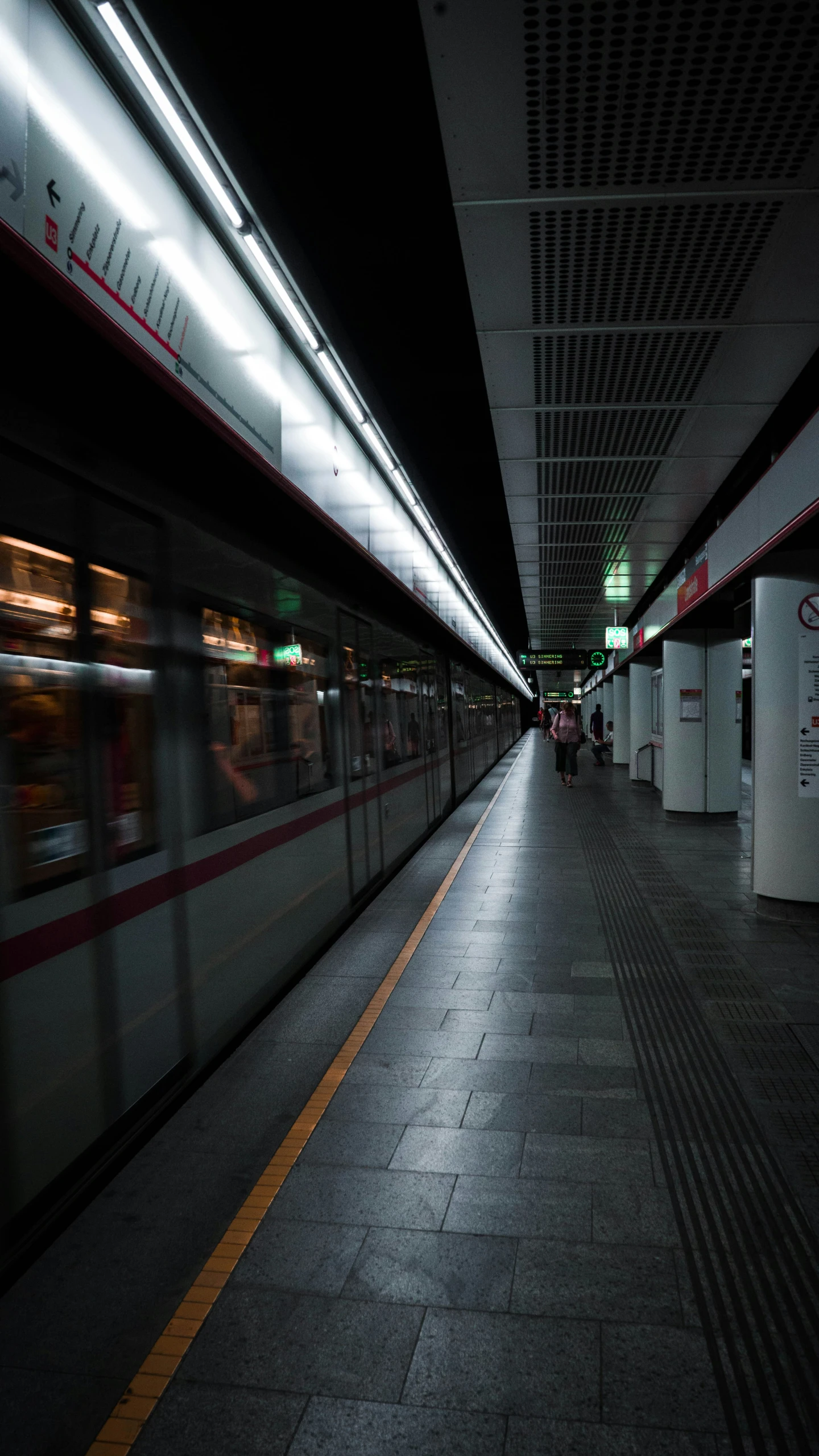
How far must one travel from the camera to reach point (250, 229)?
362 centimetres

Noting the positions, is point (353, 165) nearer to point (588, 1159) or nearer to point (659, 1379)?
point (588, 1159)

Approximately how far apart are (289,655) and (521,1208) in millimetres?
3315

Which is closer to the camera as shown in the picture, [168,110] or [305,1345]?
[305,1345]

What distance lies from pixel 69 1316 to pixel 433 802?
9476 mm

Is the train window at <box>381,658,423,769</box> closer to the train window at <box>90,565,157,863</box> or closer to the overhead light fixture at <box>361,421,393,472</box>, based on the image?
the overhead light fixture at <box>361,421,393,472</box>

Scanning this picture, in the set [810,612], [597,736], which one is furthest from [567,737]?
[810,612]

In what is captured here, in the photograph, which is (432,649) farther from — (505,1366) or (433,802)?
(505,1366)

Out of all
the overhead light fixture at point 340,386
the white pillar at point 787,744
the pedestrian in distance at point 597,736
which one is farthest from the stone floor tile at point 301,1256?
the pedestrian in distance at point 597,736

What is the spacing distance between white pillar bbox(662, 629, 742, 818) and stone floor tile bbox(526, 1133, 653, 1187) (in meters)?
9.55

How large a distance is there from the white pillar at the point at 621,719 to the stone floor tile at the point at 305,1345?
2114 centimetres

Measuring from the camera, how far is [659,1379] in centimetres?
207

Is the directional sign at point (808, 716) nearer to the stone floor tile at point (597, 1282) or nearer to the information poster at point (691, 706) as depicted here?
the stone floor tile at point (597, 1282)

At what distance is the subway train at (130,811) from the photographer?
8.23 feet

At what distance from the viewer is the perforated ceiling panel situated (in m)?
2.65
